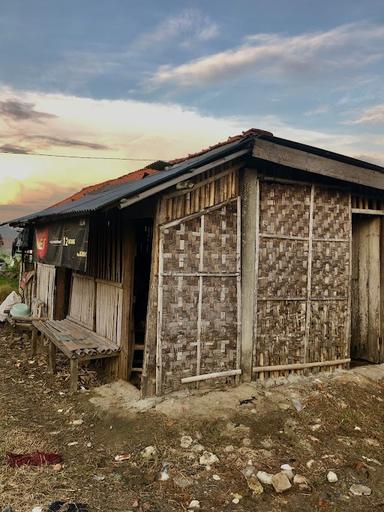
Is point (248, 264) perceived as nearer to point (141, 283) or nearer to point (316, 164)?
point (316, 164)

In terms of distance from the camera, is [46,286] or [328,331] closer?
[328,331]

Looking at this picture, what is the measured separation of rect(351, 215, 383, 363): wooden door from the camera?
8.23 meters

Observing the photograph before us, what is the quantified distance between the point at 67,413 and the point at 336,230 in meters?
5.52

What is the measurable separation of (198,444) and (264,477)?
922 mm

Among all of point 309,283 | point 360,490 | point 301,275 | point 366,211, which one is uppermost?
point 366,211

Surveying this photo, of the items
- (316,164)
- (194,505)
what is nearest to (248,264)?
(316,164)

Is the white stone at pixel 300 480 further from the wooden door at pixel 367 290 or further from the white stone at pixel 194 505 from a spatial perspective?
the wooden door at pixel 367 290

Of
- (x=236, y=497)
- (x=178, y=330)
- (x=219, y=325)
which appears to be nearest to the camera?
(x=236, y=497)

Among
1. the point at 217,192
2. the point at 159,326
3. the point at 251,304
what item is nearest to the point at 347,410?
the point at 251,304

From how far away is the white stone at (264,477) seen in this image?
4.26 metres

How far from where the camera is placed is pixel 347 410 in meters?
6.04

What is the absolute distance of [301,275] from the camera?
7.12 metres

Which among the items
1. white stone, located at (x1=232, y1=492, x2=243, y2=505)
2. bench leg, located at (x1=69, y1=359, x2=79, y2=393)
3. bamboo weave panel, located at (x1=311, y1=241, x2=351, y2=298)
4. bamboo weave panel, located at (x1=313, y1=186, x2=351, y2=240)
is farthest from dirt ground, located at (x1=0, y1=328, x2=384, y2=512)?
bamboo weave panel, located at (x1=313, y1=186, x2=351, y2=240)

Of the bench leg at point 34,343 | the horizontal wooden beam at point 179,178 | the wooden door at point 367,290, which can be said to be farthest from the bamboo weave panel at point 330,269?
the bench leg at point 34,343
